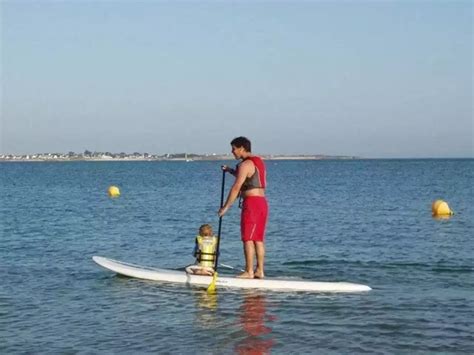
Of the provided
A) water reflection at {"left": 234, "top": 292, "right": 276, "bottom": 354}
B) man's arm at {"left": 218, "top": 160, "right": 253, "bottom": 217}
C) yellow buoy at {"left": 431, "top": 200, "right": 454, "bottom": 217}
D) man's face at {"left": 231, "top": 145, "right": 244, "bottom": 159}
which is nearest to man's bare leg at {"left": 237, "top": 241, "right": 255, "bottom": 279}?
water reflection at {"left": 234, "top": 292, "right": 276, "bottom": 354}

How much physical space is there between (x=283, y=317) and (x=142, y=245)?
33.9ft

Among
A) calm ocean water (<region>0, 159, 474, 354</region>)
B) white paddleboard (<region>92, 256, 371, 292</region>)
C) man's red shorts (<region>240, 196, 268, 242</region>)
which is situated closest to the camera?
calm ocean water (<region>0, 159, 474, 354</region>)

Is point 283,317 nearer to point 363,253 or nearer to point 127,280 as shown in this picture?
point 127,280

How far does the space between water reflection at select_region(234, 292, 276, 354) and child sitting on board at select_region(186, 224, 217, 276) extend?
4.23ft

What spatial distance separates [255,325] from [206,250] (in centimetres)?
321

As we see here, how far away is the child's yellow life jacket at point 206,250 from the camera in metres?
13.2

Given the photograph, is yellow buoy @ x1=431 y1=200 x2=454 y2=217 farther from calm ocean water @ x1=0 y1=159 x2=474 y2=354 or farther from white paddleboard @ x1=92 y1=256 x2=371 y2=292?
white paddleboard @ x1=92 y1=256 x2=371 y2=292

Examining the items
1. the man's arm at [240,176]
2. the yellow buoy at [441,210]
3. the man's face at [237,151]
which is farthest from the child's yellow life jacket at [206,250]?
the yellow buoy at [441,210]

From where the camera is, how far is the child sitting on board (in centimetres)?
1323

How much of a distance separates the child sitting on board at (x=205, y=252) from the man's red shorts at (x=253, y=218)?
976 mm

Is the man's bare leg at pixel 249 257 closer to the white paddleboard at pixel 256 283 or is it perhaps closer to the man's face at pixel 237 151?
the white paddleboard at pixel 256 283

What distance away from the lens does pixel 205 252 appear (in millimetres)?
13273

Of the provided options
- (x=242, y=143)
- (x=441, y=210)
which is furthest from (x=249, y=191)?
(x=441, y=210)

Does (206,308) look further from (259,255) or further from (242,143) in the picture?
(242,143)
